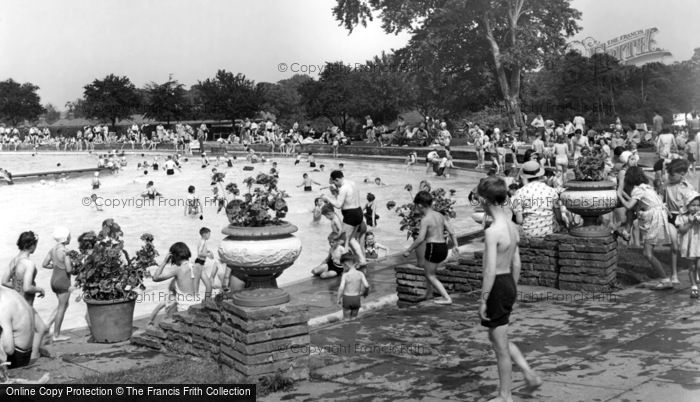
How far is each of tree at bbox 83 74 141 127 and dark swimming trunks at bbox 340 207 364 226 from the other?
81.7 m

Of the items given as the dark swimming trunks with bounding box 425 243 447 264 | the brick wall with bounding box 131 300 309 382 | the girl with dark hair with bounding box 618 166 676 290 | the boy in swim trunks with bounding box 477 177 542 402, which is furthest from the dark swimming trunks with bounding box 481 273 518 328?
the girl with dark hair with bounding box 618 166 676 290

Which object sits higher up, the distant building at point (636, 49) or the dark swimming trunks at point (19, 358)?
the distant building at point (636, 49)

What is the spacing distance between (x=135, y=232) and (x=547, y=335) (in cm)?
1761

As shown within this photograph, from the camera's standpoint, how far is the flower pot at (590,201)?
8.98 metres

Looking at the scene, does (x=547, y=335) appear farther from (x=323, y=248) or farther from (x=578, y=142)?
(x=578, y=142)

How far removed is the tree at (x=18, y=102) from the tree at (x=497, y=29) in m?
79.6

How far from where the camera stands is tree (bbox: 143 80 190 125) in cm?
8350

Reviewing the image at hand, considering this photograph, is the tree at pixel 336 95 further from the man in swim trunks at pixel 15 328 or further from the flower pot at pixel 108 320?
the man in swim trunks at pixel 15 328

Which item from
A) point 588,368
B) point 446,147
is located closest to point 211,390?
point 588,368

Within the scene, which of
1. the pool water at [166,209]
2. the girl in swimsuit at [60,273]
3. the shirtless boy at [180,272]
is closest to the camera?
the shirtless boy at [180,272]

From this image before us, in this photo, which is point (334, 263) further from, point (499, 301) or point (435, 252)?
point (499, 301)

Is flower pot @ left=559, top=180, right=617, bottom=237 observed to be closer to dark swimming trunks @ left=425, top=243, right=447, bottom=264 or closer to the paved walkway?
the paved walkway

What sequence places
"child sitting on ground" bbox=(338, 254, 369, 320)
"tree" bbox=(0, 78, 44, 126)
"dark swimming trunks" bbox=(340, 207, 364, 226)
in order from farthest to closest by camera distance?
"tree" bbox=(0, 78, 44, 126) → "dark swimming trunks" bbox=(340, 207, 364, 226) → "child sitting on ground" bbox=(338, 254, 369, 320)

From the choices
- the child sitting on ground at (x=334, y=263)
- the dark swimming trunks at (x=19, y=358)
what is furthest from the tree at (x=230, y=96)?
the dark swimming trunks at (x=19, y=358)
